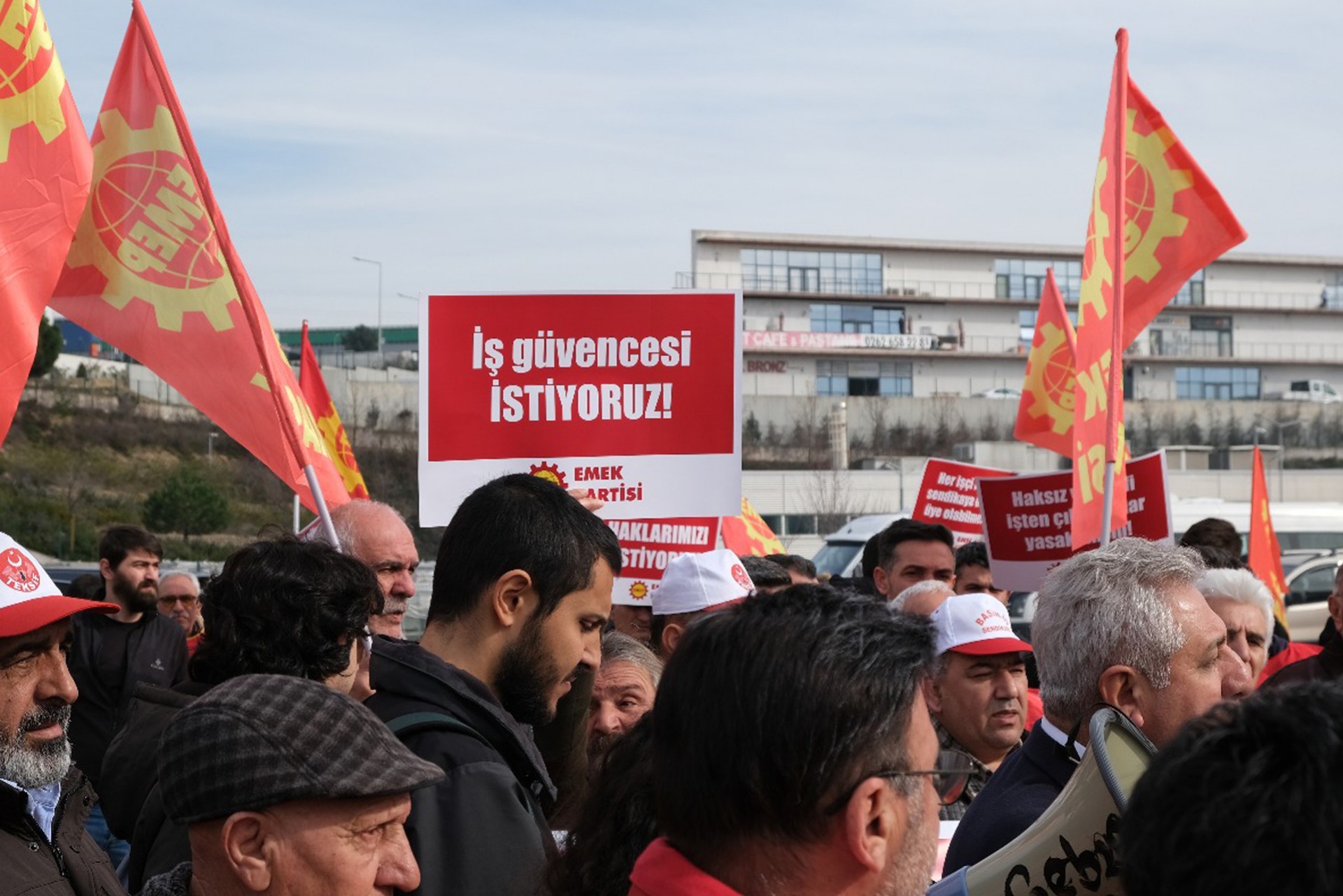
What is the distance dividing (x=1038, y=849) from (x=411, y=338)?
104m

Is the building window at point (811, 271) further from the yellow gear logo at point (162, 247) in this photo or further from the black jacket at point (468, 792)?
the black jacket at point (468, 792)

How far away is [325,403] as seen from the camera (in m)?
9.91

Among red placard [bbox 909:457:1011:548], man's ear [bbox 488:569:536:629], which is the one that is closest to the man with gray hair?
man's ear [bbox 488:569:536:629]

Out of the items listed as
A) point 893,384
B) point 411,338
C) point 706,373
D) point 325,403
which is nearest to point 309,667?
point 706,373

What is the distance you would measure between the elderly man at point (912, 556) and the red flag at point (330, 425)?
279 centimetres

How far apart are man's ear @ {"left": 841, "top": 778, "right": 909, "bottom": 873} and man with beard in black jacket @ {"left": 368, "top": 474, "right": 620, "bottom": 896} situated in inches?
35.1

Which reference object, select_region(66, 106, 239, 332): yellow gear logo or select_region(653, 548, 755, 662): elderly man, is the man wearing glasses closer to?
select_region(653, 548, 755, 662): elderly man

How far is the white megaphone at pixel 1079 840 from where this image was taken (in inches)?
89.8

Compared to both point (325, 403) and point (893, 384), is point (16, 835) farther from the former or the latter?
point (893, 384)

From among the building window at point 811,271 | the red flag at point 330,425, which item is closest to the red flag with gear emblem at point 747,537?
the red flag at point 330,425

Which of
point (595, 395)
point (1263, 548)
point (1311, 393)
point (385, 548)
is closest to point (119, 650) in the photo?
point (595, 395)

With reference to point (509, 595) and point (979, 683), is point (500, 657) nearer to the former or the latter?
point (509, 595)

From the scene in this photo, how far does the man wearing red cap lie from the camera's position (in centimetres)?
310

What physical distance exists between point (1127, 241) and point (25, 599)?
6.14m
